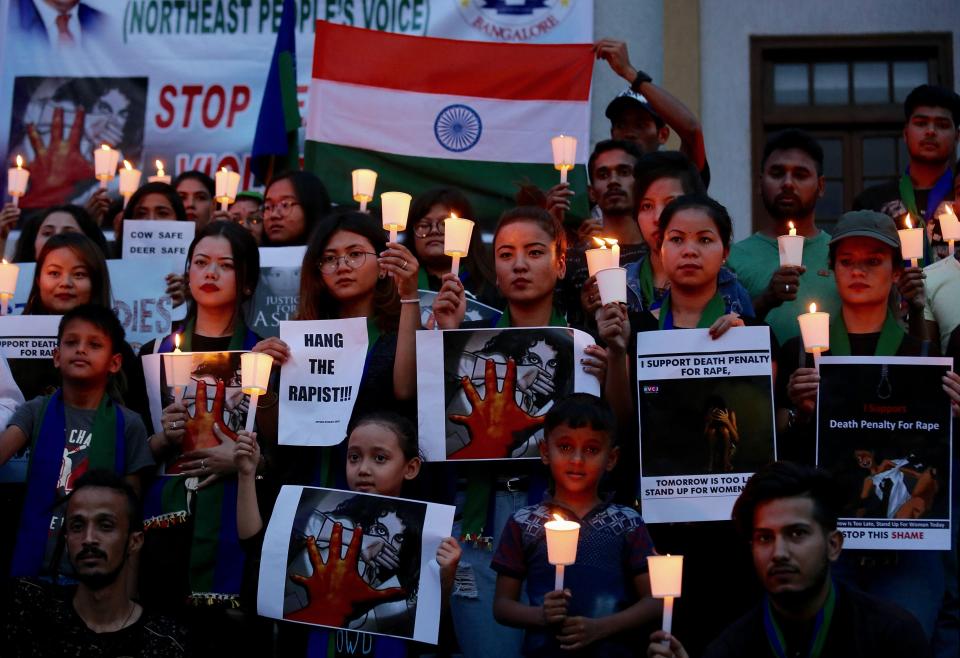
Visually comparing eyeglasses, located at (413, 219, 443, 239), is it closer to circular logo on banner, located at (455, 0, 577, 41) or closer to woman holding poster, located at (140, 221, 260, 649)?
woman holding poster, located at (140, 221, 260, 649)

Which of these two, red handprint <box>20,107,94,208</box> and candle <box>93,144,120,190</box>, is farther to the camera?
red handprint <box>20,107,94,208</box>

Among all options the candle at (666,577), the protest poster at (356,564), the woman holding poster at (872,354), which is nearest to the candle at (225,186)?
the protest poster at (356,564)

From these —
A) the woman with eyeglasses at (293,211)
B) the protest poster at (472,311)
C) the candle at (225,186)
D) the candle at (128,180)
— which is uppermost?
the candle at (128,180)

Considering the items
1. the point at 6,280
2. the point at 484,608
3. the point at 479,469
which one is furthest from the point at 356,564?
the point at 6,280

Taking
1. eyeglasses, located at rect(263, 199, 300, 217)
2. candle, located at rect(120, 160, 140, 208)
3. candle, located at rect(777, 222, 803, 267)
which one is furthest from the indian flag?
candle, located at rect(777, 222, 803, 267)

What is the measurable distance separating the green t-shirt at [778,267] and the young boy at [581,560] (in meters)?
1.40

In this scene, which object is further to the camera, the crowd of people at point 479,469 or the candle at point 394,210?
the candle at point 394,210

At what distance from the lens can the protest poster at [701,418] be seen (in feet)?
17.8

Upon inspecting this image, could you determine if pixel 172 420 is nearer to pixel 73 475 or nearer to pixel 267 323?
pixel 73 475

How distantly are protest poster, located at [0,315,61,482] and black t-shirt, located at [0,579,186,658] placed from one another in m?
1.40

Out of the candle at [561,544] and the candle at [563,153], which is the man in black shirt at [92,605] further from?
the candle at [563,153]

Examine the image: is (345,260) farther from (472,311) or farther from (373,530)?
(373,530)

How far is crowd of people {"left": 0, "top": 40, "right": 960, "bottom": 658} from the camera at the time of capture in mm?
5055

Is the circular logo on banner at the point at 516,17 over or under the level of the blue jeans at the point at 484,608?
over
